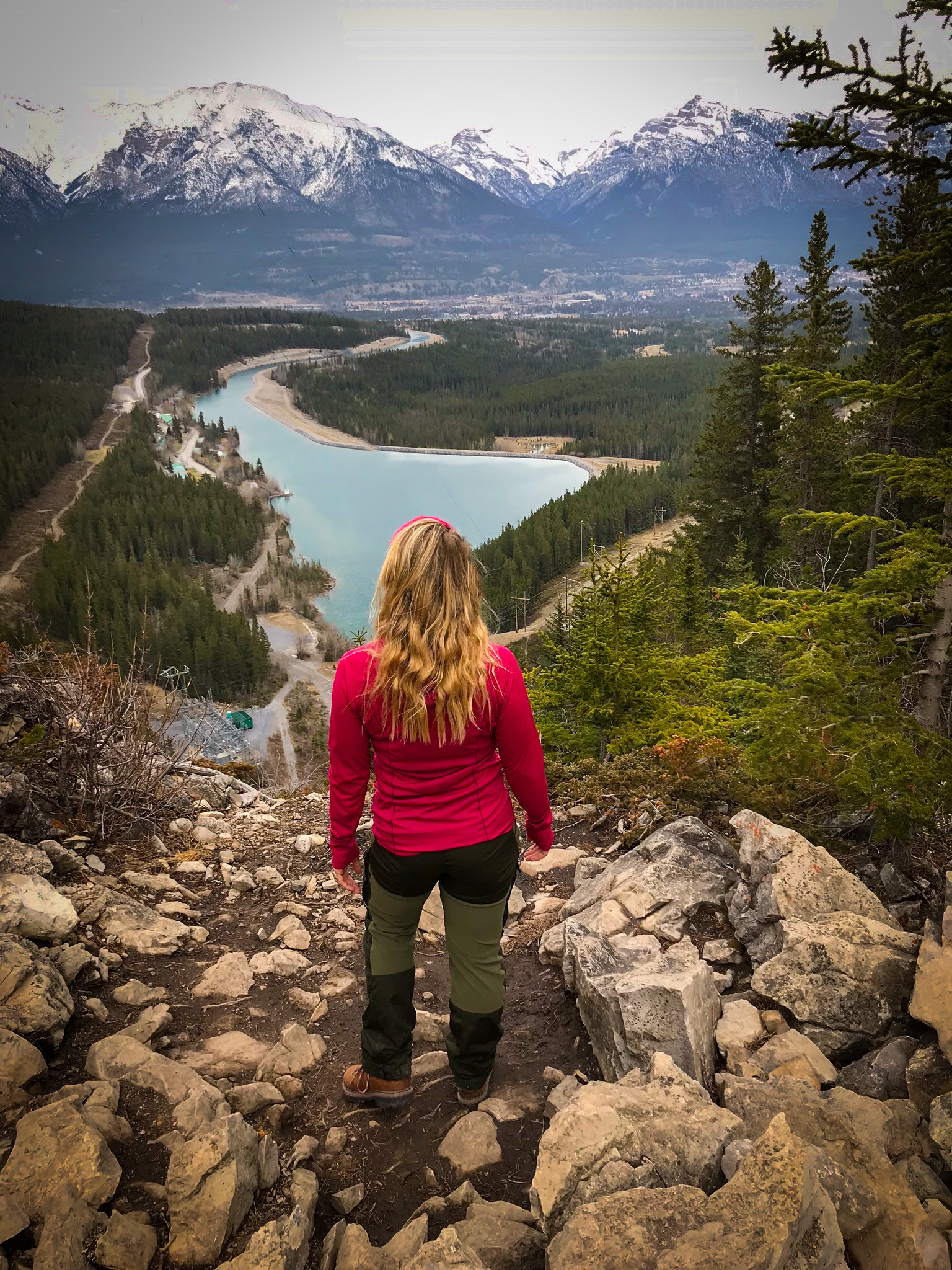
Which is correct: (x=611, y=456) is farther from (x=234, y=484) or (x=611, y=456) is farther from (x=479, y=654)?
(x=479, y=654)

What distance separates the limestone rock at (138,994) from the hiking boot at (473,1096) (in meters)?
1.63

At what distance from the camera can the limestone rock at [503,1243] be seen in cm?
238

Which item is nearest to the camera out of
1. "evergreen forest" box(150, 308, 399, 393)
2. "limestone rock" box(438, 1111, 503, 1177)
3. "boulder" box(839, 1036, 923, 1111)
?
"boulder" box(839, 1036, 923, 1111)

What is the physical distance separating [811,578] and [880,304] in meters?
7.96

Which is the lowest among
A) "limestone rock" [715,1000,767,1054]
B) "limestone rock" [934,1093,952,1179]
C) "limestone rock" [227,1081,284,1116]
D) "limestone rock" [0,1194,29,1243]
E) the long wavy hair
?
"limestone rock" [227,1081,284,1116]

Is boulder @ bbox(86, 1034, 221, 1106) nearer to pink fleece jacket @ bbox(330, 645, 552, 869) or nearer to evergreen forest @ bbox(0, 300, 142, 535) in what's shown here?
pink fleece jacket @ bbox(330, 645, 552, 869)

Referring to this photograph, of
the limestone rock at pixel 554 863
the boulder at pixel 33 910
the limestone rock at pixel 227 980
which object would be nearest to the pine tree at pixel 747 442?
the limestone rock at pixel 554 863

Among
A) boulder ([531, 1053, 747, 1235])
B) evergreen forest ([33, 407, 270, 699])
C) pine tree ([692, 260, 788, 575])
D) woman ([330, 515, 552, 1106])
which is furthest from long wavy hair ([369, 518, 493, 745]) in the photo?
evergreen forest ([33, 407, 270, 699])

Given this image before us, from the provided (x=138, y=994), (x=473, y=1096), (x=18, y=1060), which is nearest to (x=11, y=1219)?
(x=18, y=1060)

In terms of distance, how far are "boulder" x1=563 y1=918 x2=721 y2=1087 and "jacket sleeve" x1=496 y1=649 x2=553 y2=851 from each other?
0.84 metres

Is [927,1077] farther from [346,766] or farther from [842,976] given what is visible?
[346,766]

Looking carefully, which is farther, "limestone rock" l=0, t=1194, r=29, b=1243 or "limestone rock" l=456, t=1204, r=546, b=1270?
"limestone rock" l=456, t=1204, r=546, b=1270

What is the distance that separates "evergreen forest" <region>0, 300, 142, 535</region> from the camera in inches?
3728

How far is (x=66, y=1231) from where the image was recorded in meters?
2.29
